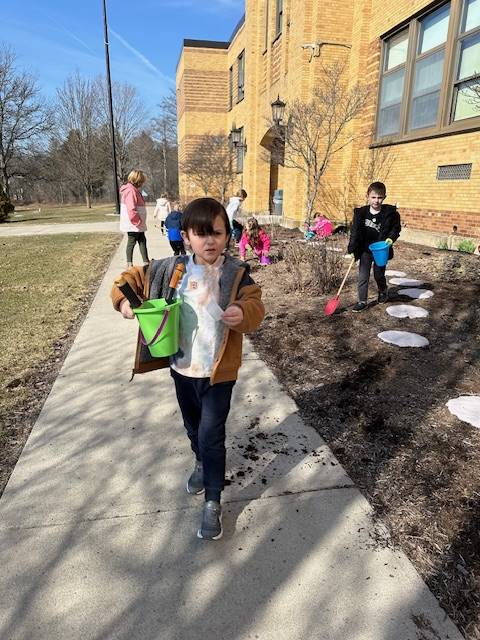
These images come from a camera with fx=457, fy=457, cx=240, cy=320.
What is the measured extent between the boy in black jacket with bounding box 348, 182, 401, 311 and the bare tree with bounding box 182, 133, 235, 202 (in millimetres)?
20545

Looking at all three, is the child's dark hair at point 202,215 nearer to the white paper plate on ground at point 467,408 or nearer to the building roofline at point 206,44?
the white paper plate on ground at point 467,408

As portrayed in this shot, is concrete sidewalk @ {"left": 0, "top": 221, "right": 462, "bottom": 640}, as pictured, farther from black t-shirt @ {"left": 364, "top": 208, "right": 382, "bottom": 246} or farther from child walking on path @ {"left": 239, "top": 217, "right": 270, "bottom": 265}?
child walking on path @ {"left": 239, "top": 217, "right": 270, "bottom": 265}

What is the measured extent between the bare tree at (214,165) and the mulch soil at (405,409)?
818 inches

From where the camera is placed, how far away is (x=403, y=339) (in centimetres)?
459

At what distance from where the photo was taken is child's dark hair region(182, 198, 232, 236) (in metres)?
1.96

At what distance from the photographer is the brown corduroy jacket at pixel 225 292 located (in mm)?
2041

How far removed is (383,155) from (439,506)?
11.0m

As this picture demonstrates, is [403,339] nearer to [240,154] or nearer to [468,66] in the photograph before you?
[468,66]

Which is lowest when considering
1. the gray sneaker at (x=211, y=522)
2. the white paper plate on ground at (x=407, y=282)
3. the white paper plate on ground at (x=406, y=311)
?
the gray sneaker at (x=211, y=522)

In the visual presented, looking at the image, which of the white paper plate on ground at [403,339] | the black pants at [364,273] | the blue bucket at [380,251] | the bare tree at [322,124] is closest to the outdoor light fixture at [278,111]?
the bare tree at [322,124]

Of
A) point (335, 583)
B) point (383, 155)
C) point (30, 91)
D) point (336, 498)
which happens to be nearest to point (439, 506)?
point (336, 498)

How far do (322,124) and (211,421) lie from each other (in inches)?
492

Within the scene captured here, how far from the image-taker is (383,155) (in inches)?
458

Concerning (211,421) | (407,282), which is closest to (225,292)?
(211,421)
